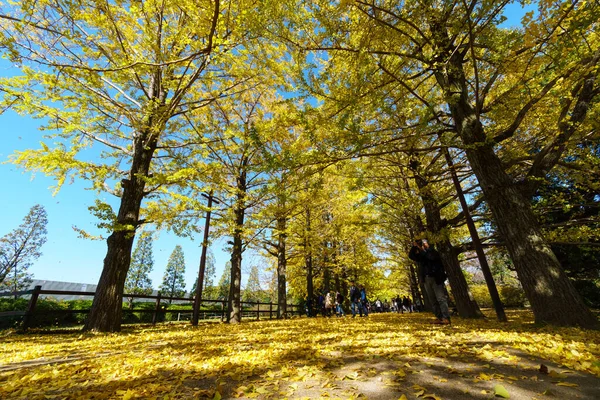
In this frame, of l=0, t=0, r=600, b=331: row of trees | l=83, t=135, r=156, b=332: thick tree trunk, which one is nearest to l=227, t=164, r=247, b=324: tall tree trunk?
l=0, t=0, r=600, b=331: row of trees

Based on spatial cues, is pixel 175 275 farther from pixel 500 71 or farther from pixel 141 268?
pixel 500 71

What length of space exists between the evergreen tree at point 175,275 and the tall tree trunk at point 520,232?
59634mm

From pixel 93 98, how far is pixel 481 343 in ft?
30.5

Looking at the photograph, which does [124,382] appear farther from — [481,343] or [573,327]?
[573,327]

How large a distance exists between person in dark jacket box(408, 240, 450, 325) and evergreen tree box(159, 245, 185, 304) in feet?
189

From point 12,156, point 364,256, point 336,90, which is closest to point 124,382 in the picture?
point 336,90

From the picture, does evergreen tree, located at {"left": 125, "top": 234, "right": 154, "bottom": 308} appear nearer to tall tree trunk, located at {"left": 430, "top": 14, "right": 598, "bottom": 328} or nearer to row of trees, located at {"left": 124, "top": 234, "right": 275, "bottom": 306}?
row of trees, located at {"left": 124, "top": 234, "right": 275, "bottom": 306}

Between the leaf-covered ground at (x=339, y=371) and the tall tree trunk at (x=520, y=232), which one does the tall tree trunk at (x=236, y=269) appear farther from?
the tall tree trunk at (x=520, y=232)

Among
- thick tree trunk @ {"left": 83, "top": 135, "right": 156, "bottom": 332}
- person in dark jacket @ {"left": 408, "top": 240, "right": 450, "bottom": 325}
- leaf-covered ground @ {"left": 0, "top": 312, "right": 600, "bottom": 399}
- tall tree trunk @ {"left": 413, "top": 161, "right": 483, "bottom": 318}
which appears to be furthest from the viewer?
tall tree trunk @ {"left": 413, "top": 161, "right": 483, "bottom": 318}

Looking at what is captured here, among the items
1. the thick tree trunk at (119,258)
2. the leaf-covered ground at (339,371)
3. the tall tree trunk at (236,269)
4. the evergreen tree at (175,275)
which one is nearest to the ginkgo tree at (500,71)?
the leaf-covered ground at (339,371)

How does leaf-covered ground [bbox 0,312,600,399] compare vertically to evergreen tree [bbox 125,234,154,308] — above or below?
below

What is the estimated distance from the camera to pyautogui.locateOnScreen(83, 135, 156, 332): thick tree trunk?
636 centimetres

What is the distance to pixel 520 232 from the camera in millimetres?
4453

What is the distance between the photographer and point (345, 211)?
14883 mm
